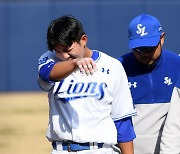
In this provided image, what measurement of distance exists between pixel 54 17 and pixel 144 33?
438 inches

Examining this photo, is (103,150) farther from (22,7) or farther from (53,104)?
(22,7)

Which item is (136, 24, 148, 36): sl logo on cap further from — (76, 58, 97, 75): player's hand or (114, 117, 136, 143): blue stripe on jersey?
(76, 58, 97, 75): player's hand

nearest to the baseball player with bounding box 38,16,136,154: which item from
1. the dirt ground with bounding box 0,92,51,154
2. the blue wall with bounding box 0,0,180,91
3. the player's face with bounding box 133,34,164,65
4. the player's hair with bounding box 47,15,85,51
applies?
the player's hair with bounding box 47,15,85,51

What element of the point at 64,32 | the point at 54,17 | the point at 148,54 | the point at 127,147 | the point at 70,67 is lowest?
the point at 54,17

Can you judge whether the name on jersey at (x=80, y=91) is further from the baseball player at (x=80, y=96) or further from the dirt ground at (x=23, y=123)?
the dirt ground at (x=23, y=123)

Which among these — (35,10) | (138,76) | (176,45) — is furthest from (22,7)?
(138,76)

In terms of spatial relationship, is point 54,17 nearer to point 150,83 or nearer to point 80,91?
point 150,83

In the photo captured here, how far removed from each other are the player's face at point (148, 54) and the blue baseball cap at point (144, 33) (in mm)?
36

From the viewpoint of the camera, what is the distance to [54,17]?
49.9ft

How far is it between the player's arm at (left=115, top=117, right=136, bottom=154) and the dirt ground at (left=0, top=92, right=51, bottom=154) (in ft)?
14.7

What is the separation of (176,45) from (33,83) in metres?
3.31

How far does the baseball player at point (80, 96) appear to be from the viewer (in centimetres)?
372

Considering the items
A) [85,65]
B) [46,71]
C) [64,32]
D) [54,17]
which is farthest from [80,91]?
[54,17]

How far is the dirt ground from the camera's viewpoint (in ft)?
29.2
